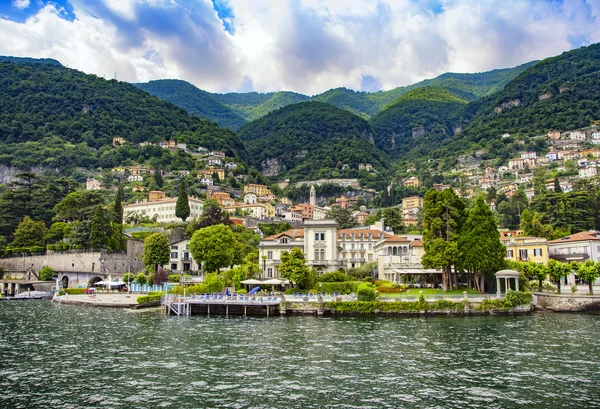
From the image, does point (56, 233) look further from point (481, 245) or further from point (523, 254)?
point (523, 254)

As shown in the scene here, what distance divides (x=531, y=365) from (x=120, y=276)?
64.1 m

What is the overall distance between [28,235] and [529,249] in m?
78.9

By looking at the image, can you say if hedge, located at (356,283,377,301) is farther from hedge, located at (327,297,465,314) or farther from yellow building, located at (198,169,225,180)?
yellow building, located at (198,169,225,180)

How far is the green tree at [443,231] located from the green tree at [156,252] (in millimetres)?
40049

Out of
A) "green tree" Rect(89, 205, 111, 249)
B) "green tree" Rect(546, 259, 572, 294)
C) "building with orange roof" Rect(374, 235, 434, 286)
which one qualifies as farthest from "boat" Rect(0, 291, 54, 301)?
"green tree" Rect(546, 259, 572, 294)

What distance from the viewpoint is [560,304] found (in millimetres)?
47375

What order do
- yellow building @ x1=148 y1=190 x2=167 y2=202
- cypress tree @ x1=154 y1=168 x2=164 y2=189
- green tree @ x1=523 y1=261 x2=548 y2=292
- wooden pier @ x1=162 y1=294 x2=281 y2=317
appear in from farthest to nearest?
1. cypress tree @ x1=154 y1=168 x2=164 y2=189
2. yellow building @ x1=148 y1=190 x2=167 y2=202
3. green tree @ x1=523 y1=261 x2=548 y2=292
4. wooden pier @ x1=162 y1=294 x2=281 y2=317

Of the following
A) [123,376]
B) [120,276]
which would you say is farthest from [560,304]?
[120,276]

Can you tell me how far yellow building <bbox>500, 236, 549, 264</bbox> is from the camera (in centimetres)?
6406

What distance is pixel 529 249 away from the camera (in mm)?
65250

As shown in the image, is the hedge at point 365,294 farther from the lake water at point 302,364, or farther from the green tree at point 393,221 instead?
the green tree at point 393,221

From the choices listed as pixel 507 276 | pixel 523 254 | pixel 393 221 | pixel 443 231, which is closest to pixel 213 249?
pixel 443 231

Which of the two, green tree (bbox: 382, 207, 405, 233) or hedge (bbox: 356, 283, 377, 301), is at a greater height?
green tree (bbox: 382, 207, 405, 233)

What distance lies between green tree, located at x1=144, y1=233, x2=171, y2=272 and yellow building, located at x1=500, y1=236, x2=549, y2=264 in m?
49.9
